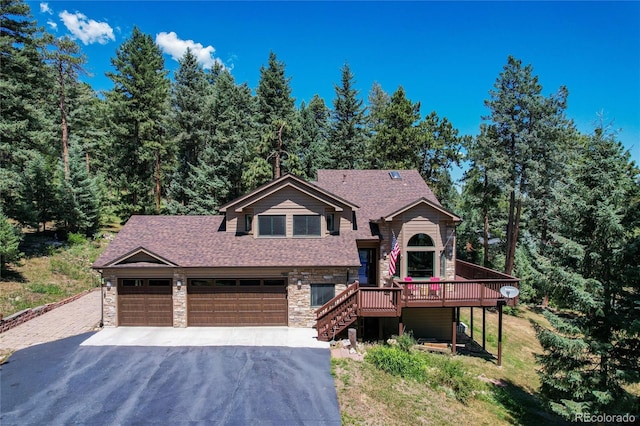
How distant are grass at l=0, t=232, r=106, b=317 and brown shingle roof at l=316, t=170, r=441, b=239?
51.9ft

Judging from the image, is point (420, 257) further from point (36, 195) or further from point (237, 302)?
point (36, 195)

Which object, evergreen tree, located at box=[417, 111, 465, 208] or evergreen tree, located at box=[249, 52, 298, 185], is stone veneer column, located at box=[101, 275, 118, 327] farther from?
evergreen tree, located at box=[417, 111, 465, 208]

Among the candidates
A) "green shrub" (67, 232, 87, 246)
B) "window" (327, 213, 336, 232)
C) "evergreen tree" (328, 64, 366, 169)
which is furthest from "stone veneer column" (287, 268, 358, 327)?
"evergreen tree" (328, 64, 366, 169)

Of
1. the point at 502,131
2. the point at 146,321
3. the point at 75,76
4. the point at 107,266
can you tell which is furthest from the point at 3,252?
the point at 502,131

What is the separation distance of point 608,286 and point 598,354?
196cm

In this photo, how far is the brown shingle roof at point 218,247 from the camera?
49.6 feet

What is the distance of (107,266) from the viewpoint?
1466 cm

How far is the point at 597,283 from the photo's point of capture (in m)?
9.77

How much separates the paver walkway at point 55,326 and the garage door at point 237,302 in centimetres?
452

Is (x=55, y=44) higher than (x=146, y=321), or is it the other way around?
(x=55, y=44)

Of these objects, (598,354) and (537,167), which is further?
(537,167)

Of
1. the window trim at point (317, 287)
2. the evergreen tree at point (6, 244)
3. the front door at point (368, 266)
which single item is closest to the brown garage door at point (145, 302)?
the window trim at point (317, 287)

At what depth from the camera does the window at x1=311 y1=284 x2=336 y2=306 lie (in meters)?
15.3

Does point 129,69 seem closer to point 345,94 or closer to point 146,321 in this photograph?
point 345,94
